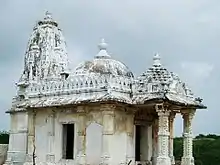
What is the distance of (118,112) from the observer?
18.6 metres

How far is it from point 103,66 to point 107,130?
8.87ft

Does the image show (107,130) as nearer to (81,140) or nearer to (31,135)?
(81,140)

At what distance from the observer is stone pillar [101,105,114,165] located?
18.0 meters

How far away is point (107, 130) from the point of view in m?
18.1

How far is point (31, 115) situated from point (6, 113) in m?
3.32

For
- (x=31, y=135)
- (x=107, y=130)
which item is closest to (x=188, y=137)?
(x=107, y=130)

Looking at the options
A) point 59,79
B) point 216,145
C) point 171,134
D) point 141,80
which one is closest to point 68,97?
point 59,79

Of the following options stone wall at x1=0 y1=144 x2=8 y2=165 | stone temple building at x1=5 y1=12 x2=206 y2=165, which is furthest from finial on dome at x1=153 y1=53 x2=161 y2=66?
stone wall at x1=0 y1=144 x2=8 y2=165

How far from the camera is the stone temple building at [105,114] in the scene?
18062mm

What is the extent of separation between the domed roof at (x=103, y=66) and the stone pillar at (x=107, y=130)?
1.64m

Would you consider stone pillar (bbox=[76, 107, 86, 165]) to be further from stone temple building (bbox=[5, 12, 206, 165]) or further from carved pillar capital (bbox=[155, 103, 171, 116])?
carved pillar capital (bbox=[155, 103, 171, 116])

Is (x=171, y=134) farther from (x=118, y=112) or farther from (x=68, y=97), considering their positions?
(x=68, y=97)

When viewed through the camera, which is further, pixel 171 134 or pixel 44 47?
pixel 44 47

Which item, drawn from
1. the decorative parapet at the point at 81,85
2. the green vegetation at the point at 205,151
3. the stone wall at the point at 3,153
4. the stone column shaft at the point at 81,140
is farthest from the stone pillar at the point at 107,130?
the green vegetation at the point at 205,151
